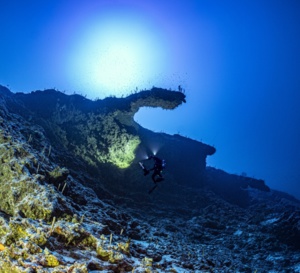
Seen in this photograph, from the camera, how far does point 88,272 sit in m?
9.34

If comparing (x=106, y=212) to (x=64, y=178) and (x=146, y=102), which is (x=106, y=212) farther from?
(x=146, y=102)

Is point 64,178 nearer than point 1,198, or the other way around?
point 1,198

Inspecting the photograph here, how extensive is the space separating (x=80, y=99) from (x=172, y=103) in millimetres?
10502

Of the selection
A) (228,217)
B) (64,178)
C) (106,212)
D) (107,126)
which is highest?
(107,126)

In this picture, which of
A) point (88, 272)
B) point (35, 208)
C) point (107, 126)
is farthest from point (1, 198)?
point (107, 126)

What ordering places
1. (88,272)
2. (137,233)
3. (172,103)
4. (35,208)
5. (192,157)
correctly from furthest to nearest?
(192,157) < (172,103) < (137,233) < (35,208) < (88,272)

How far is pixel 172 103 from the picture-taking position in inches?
1092

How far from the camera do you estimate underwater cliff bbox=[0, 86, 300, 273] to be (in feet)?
35.7

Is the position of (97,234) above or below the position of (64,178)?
below

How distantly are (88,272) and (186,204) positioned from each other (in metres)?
19.0

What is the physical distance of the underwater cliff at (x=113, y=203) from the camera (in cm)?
1088

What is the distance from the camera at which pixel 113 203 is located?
21062 millimetres

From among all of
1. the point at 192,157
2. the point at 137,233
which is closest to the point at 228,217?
the point at 192,157

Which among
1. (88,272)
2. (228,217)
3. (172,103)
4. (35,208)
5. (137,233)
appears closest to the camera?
(88,272)
